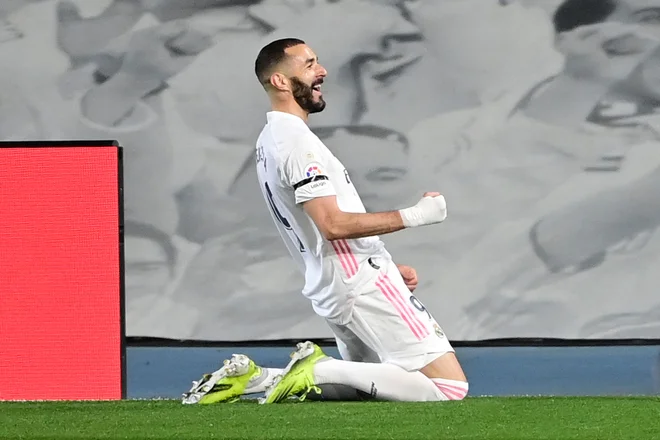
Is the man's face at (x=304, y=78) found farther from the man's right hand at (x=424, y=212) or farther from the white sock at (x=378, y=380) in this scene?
the white sock at (x=378, y=380)

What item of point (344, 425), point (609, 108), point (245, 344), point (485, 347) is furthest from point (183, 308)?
point (344, 425)

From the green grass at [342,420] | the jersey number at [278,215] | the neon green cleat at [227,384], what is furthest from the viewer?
the jersey number at [278,215]

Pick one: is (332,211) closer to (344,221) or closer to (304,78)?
(344,221)

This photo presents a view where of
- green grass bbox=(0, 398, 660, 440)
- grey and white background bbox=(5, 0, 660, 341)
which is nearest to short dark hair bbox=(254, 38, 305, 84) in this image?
green grass bbox=(0, 398, 660, 440)

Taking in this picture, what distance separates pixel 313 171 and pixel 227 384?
2.07ft

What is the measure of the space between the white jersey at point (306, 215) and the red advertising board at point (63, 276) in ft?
2.21

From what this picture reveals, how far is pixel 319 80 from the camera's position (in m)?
3.20

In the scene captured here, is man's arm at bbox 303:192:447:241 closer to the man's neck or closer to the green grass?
the man's neck

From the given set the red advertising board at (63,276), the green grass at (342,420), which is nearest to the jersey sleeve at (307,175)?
the green grass at (342,420)

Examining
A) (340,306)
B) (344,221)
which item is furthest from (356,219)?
(340,306)

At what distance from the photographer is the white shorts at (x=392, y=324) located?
3.07 meters

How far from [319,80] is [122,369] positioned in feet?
3.68

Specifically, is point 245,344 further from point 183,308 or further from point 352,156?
point 352,156

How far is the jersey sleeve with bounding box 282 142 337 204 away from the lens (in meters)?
2.93
